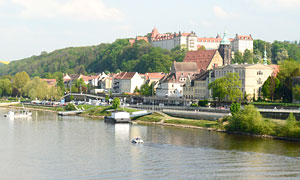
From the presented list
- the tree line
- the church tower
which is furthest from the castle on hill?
A: the tree line

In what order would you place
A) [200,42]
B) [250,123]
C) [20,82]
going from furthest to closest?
[200,42]
[20,82]
[250,123]

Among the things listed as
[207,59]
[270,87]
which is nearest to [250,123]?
[270,87]

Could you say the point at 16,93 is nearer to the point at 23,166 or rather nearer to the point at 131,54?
the point at 131,54

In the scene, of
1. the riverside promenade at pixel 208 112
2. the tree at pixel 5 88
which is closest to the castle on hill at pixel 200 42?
the tree at pixel 5 88

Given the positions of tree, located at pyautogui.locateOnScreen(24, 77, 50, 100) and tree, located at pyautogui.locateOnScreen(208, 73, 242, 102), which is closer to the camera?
tree, located at pyautogui.locateOnScreen(208, 73, 242, 102)

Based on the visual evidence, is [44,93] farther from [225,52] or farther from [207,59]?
[225,52]

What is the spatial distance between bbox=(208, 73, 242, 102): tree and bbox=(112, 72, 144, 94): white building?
45.7m

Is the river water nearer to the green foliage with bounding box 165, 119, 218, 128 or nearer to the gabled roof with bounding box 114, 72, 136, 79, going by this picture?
the green foliage with bounding box 165, 119, 218, 128

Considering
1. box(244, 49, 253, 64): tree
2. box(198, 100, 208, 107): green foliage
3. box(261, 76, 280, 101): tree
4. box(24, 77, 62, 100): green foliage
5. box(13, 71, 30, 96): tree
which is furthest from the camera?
box(244, 49, 253, 64): tree

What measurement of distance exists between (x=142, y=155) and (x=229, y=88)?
3926 centimetres

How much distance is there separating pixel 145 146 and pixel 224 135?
1337 centimetres

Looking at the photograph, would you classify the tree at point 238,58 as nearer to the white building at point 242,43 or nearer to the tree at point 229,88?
the white building at point 242,43

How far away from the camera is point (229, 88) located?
293 ft

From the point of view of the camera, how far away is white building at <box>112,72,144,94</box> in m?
135
